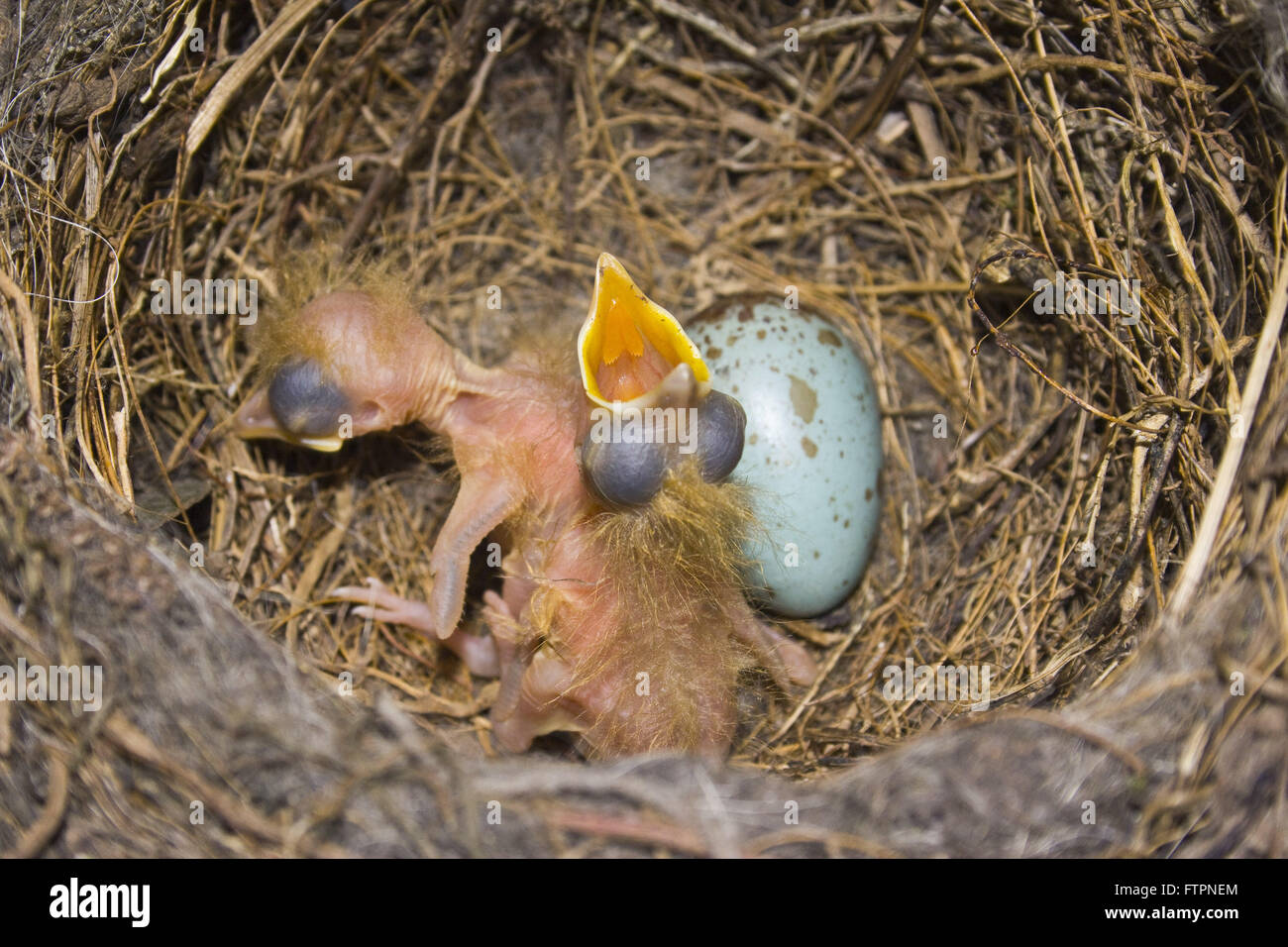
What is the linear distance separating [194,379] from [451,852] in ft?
4.33

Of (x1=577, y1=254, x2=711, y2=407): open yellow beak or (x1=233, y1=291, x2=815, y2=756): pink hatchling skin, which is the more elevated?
(x1=577, y1=254, x2=711, y2=407): open yellow beak

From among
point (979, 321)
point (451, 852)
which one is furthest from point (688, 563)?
point (979, 321)

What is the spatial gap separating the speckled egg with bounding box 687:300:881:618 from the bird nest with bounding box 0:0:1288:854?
0.67 feet

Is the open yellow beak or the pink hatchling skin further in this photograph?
the pink hatchling skin

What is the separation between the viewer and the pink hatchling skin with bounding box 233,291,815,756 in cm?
175

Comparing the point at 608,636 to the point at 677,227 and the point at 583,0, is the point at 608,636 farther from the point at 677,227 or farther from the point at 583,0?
the point at 583,0

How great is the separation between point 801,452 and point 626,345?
42 cm

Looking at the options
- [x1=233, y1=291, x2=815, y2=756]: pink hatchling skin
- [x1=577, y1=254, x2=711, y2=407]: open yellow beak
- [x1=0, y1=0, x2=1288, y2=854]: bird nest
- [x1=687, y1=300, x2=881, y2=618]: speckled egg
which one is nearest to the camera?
[x1=0, y1=0, x2=1288, y2=854]: bird nest

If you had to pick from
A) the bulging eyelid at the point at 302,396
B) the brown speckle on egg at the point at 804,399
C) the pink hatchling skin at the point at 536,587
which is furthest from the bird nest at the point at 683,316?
the brown speckle on egg at the point at 804,399

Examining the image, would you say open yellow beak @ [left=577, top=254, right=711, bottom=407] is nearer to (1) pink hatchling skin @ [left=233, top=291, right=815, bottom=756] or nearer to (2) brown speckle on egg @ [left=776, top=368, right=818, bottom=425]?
(1) pink hatchling skin @ [left=233, top=291, right=815, bottom=756]

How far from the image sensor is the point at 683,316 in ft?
7.54

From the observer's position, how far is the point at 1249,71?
164cm

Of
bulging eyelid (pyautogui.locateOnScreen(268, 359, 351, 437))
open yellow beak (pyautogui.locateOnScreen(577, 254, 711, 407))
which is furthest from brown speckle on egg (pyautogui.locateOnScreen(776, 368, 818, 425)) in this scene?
bulging eyelid (pyautogui.locateOnScreen(268, 359, 351, 437))

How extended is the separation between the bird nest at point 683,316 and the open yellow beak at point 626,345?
0.39 m
